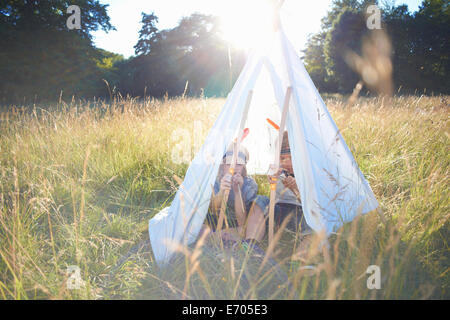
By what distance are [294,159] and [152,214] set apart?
1618mm

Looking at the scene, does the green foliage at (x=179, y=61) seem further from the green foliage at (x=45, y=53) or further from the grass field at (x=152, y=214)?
the grass field at (x=152, y=214)

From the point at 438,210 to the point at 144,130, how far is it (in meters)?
3.52

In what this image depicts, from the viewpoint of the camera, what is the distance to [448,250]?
1.68m

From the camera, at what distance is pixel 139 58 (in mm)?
20297

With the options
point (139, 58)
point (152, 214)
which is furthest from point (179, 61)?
point (152, 214)

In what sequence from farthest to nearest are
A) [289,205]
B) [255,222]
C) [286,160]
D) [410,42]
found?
[410,42] < [286,160] < [289,205] < [255,222]

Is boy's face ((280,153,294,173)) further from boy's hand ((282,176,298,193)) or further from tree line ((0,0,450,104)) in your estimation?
tree line ((0,0,450,104))

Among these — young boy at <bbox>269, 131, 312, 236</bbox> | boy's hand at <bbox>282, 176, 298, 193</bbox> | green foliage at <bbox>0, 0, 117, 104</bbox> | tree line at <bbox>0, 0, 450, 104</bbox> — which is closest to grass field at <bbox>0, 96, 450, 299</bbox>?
young boy at <bbox>269, 131, 312, 236</bbox>

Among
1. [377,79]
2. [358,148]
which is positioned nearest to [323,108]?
[358,148]

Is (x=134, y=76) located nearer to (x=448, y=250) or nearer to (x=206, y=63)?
(x=206, y=63)

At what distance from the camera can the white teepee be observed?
1604 mm

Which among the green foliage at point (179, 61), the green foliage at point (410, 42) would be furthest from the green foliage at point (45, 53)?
the green foliage at point (410, 42)

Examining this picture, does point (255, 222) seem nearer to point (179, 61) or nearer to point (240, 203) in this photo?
point (240, 203)

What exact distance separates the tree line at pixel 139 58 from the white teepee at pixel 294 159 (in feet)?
30.0
